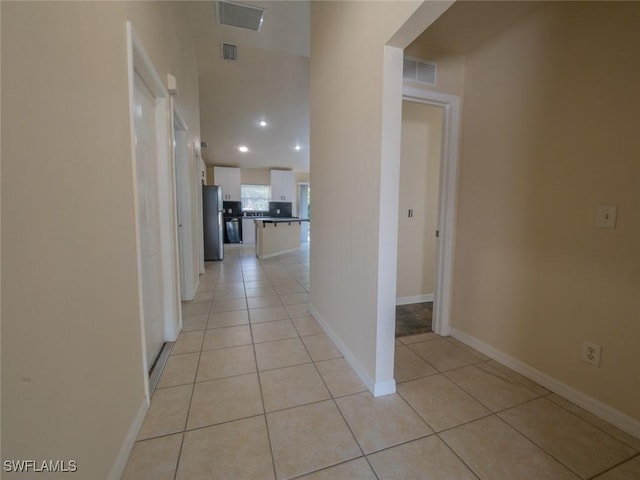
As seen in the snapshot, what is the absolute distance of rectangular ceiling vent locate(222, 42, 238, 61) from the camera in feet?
10.7

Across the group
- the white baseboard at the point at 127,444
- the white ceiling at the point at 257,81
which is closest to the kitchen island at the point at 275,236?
the white ceiling at the point at 257,81

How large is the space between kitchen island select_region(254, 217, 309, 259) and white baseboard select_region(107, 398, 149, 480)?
4538mm

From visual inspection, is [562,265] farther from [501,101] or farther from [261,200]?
[261,200]

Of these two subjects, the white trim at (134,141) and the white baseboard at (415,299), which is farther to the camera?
the white baseboard at (415,299)

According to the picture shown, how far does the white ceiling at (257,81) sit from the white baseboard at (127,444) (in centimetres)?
336

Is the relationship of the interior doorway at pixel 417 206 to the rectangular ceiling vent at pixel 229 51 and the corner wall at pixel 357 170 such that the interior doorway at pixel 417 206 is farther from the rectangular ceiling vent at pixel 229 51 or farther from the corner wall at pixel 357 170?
the rectangular ceiling vent at pixel 229 51

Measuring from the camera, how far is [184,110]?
294cm

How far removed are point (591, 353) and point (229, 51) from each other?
4.46 metres

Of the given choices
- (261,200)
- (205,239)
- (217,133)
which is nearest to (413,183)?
(205,239)

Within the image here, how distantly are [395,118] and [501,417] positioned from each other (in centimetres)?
173

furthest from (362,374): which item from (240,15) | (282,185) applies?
(282,185)

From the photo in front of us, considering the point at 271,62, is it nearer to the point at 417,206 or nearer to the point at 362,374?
the point at 417,206

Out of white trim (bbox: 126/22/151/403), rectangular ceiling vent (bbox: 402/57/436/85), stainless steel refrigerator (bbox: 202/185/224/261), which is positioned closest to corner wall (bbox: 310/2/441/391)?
rectangular ceiling vent (bbox: 402/57/436/85)

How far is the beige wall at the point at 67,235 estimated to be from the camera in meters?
0.64
